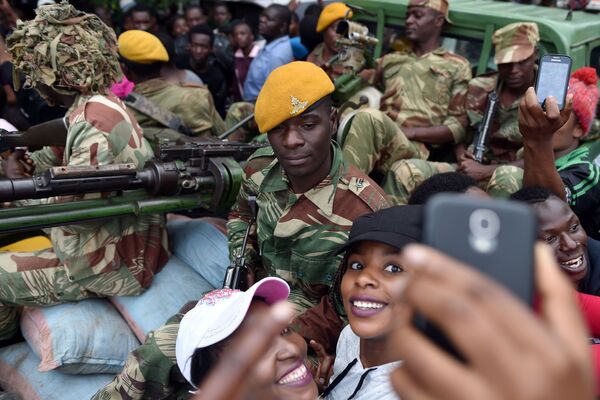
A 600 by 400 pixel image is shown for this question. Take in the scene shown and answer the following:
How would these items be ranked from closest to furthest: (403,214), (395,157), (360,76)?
(403,214)
(395,157)
(360,76)

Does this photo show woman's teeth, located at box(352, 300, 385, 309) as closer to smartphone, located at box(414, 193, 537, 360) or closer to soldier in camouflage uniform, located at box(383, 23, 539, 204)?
smartphone, located at box(414, 193, 537, 360)

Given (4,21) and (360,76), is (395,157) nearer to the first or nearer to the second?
(360,76)

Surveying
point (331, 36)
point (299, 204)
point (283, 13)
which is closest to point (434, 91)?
point (331, 36)

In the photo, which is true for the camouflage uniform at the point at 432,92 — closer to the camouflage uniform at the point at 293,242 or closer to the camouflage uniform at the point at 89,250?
the camouflage uniform at the point at 293,242

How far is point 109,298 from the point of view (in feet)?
9.50

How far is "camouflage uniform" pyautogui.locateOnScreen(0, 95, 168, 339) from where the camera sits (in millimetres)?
2582

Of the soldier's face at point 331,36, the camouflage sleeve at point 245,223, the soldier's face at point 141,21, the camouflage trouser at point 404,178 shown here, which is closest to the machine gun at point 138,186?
the camouflage sleeve at point 245,223

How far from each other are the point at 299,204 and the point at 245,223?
1.56 feet

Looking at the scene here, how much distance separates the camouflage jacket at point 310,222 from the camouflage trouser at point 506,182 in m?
0.64

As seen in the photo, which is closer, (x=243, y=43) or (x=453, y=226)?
(x=453, y=226)

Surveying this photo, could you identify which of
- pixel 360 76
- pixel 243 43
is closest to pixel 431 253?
pixel 360 76

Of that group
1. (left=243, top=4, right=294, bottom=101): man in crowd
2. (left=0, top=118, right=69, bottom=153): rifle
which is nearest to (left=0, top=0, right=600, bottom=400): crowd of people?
(left=0, top=118, right=69, bottom=153): rifle

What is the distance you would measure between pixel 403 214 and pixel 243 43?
4.98 meters

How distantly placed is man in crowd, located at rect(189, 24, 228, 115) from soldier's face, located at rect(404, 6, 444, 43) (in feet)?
7.66
